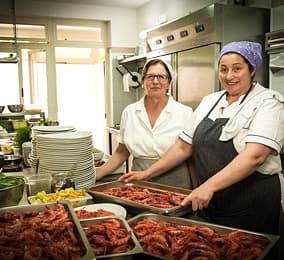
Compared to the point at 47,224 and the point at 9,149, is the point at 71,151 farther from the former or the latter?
the point at 9,149

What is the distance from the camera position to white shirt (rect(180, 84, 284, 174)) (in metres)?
1.51

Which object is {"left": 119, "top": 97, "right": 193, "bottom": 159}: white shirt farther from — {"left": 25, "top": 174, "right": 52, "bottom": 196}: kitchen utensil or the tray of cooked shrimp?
the tray of cooked shrimp

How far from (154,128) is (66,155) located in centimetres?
66

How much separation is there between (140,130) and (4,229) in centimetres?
124

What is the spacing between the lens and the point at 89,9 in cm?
582

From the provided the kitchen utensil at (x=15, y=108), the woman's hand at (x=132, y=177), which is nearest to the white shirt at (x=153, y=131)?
the woman's hand at (x=132, y=177)

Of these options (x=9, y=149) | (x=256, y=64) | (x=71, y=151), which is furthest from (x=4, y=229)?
(x=9, y=149)

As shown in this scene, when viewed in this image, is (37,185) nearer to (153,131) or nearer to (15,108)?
(153,131)

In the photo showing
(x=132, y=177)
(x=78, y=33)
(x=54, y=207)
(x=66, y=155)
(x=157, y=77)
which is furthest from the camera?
(x=78, y=33)

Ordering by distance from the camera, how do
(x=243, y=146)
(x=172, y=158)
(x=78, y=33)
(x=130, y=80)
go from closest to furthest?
(x=243, y=146) → (x=172, y=158) → (x=130, y=80) → (x=78, y=33)

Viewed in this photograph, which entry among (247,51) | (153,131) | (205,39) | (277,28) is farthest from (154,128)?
(205,39)

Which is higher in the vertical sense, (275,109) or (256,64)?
(256,64)

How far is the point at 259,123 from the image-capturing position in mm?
1532

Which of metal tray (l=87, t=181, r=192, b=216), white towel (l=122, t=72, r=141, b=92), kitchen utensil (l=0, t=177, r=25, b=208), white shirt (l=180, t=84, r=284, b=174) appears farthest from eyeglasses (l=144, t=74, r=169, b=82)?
white towel (l=122, t=72, r=141, b=92)
